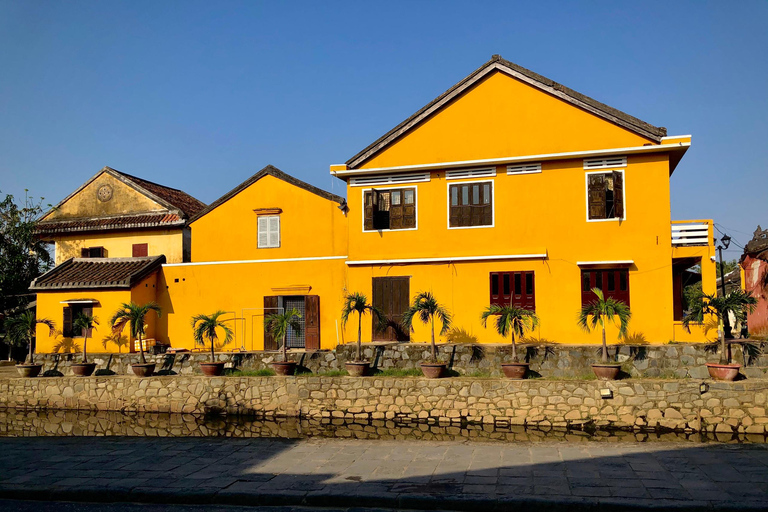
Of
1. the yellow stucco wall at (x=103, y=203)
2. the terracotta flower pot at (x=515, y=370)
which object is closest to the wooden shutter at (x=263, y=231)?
the yellow stucco wall at (x=103, y=203)

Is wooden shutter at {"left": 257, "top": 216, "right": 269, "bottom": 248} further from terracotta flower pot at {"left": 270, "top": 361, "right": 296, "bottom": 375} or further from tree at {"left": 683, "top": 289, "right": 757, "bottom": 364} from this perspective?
tree at {"left": 683, "top": 289, "right": 757, "bottom": 364}

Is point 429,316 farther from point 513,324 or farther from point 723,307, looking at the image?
point 723,307

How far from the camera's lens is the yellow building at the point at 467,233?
18219 mm

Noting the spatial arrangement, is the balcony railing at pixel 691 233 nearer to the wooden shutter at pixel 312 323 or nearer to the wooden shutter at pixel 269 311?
the wooden shutter at pixel 312 323

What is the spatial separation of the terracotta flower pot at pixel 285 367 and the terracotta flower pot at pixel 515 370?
619 centimetres

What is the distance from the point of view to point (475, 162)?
19375 mm

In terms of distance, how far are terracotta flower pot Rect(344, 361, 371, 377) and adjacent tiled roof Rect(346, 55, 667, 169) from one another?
6.89 meters

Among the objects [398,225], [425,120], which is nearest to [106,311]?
[398,225]

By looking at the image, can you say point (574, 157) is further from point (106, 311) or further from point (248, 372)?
point (106, 311)

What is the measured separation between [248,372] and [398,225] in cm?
679

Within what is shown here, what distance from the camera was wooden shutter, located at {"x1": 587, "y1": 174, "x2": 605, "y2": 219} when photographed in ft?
61.1

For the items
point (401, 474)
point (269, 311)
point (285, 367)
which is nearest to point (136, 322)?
point (269, 311)

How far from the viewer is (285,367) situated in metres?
18.0

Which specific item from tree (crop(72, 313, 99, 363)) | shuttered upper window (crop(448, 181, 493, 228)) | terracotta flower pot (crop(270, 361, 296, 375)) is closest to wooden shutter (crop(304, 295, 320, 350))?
terracotta flower pot (crop(270, 361, 296, 375))
